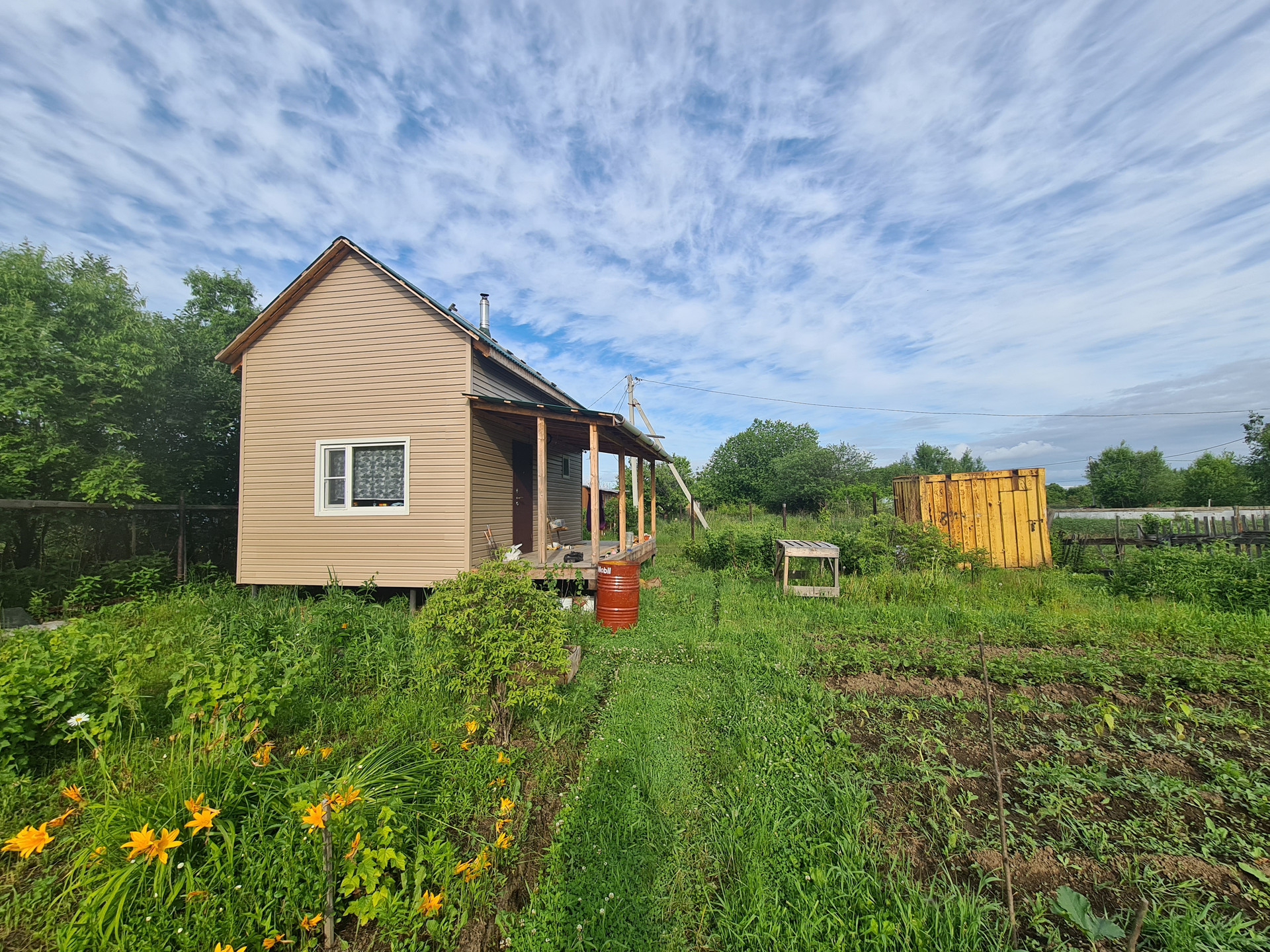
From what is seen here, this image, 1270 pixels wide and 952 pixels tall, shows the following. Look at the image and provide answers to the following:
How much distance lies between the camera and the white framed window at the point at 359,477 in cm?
826

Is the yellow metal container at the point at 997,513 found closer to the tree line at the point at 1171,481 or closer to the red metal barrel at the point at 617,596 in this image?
the red metal barrel at the point at 617,596

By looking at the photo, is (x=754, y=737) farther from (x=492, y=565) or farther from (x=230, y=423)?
(x=230, y=423)

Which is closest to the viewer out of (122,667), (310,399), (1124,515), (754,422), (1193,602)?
(122,667)

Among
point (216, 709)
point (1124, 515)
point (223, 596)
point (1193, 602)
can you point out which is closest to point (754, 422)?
point (1124, 515)

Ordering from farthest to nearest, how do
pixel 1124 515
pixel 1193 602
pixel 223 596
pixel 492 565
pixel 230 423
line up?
1. pixel 1124 515
2. pixel 230 423
3. pixel 223 596
4. pixel 1193 602
5. pixel 492 565

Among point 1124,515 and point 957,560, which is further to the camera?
point 1124,515

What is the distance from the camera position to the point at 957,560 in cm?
905

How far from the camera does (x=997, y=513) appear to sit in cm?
1052

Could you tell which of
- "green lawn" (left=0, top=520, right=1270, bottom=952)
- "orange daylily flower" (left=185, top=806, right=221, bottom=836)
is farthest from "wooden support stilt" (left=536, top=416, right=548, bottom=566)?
"orange daylily flower" (left=185, top=806, right=221, bottom=836)

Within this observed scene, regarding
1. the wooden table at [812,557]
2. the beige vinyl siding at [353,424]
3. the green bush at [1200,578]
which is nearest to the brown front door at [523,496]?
the beige vinyl siding at [353,424]

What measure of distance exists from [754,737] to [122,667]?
4.03 metres

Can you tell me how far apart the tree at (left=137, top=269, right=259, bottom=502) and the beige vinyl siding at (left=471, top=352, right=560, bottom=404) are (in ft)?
22.0

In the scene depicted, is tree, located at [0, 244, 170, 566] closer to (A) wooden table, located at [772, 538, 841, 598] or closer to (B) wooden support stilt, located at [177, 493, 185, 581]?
(B) wooden support stilt, located at [177, 493, 185, 581]

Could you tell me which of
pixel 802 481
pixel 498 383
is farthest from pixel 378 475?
pixel 802 481
